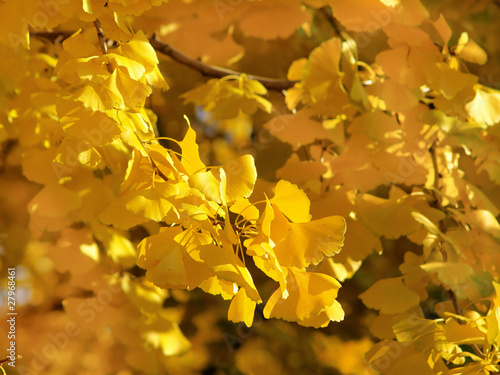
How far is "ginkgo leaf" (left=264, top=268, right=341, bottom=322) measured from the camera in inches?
28.5

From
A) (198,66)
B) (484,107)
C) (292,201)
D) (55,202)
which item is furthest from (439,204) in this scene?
(55,202)

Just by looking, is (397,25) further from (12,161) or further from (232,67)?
(232,67)

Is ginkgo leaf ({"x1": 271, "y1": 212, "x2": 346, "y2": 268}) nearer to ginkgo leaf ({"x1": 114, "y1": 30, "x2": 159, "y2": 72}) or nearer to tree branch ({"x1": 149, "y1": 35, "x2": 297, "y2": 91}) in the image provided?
ginkgo leaf ({"x1": 114, "y1": 30, "x2": 159, "y2": 72})

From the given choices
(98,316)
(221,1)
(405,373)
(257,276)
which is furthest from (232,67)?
(405,373)

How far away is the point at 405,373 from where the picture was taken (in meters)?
0.91

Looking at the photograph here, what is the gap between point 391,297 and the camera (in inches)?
41.5

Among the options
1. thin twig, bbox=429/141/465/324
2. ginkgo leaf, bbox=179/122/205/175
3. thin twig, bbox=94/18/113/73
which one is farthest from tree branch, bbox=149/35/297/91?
ginkgo leaf, bbox=179/122/205/175

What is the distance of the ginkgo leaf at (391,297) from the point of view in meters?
1.04

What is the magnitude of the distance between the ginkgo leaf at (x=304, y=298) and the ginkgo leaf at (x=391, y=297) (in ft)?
1.12

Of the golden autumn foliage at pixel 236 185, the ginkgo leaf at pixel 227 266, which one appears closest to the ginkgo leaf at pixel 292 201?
the golden autumn foliage at pixel 236 185

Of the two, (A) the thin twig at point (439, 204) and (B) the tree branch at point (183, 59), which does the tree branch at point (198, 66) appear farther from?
(A) the thin twig at point (439, 204)

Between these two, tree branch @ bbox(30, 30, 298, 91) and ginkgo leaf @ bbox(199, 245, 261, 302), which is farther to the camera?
tree branch @ bbox(30, 30, 298, 91)

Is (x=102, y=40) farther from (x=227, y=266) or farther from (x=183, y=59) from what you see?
(x=183, y=59)

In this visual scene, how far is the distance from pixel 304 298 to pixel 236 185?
0.15 meters
